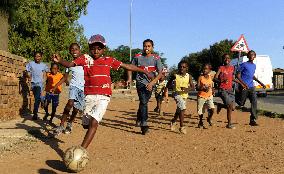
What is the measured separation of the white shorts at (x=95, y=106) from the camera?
6.36 metres

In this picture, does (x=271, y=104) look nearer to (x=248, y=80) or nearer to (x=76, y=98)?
(x=248, y=80)

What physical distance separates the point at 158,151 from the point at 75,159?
2.05 metres

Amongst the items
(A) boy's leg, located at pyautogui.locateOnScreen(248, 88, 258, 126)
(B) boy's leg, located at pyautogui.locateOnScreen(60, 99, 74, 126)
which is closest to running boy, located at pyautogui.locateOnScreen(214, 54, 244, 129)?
(A) boy's leg, located at pyautogui.locateOnScreen(248, 88, 258, 126)

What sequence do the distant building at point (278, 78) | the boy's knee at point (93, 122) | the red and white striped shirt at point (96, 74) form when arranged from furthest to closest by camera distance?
the distant building at point (278, 78) → the red and white striped shirt at point (96, 74) → the boy's knee at point (93, 122)

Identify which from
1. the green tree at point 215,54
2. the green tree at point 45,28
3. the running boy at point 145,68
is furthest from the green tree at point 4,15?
the green tree at point 215,54

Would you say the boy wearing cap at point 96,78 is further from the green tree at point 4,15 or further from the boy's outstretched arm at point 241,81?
the green tree at point 4,15

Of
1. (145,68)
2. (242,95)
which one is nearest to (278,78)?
(242,95)

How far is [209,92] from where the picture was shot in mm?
10992

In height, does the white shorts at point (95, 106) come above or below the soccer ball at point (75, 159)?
above

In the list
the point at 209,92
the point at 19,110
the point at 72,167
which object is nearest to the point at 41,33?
the point at 19,110

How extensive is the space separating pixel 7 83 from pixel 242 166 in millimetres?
7183

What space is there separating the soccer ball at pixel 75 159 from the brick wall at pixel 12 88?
5.57 m

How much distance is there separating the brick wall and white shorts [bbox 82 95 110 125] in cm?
489

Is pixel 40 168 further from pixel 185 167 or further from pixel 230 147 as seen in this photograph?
pixel 230 147
